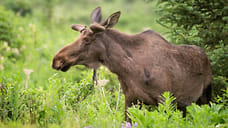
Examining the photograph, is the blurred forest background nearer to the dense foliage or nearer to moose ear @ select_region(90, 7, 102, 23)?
the dense foliage

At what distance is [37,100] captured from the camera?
408cm

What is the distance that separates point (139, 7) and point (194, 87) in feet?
71.1

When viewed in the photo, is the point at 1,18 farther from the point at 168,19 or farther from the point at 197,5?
the point at 197,5

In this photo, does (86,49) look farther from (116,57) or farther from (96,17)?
(96,17)

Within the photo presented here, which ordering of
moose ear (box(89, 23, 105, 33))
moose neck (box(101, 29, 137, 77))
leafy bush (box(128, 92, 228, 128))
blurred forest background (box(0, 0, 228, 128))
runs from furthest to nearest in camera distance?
moose neck (box(101, 29, 137, 77)) → moose ear (box(89, 23, 105, 33)) → blurred forest background (box(0, 0, 228, 128)) → leafy bush (box(128, 92, 228, 128))

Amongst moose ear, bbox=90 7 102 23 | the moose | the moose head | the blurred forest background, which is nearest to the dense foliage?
the blurred forest background

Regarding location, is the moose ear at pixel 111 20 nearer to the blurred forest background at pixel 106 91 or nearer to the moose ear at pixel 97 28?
the moose ear at pixel 97 28


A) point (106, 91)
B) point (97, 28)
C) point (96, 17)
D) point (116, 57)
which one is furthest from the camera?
point (106, 91)

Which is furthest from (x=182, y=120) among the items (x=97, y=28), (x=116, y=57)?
→ (x=97, y=28)

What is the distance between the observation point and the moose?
13.2ft

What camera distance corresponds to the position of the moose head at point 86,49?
392cm

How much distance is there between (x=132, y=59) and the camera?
13.7 feet

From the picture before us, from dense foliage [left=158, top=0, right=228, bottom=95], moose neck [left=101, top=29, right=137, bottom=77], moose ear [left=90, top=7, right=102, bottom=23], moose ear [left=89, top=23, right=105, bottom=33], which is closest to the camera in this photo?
moose ear [left=89, top=23, right=105, bottom=33]

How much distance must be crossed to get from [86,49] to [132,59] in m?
0.64
